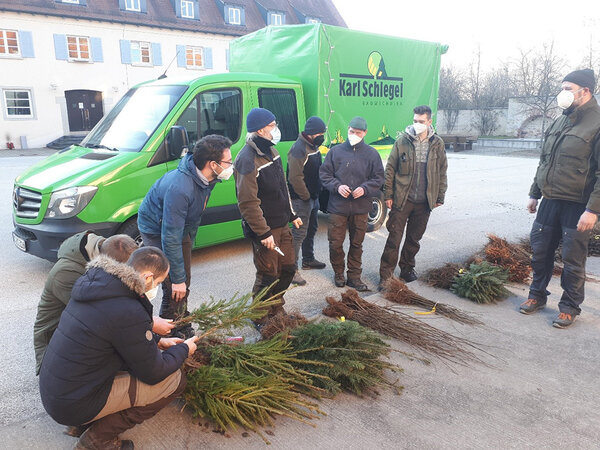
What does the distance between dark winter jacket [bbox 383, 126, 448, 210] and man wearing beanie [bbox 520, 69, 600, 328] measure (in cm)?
108

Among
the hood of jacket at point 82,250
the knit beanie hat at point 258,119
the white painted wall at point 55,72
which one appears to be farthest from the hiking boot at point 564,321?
the white painted wall at point 55,72

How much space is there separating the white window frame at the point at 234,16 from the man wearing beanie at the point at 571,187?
31.0m

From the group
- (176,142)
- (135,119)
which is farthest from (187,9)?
(176,142)

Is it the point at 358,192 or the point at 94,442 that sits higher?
the point at 358,192

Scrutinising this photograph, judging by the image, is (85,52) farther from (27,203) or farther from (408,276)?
(408,276)

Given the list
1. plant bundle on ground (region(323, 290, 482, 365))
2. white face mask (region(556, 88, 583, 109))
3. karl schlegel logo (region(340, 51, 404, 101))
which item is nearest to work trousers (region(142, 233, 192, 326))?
plant bundle on ground (region(323, 290, 482, 365))

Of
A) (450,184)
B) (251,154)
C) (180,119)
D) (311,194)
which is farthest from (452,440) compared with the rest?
(450,184)

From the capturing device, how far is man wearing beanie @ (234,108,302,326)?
4172 mm

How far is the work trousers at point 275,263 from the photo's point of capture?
4352mm

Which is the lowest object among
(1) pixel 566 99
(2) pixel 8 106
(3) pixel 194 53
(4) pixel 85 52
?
(1) pixel 566 99

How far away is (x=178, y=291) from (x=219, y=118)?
307 cm

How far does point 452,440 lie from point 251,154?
268cm

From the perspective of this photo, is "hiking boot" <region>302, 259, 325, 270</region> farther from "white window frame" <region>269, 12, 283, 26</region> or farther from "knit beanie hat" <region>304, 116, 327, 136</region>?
"white window frame" <region>269, 12, 283, 26</region>

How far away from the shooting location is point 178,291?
3.83 meters
